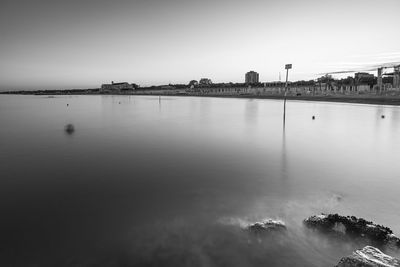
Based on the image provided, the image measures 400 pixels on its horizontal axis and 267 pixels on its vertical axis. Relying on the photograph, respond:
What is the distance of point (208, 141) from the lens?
20.0m

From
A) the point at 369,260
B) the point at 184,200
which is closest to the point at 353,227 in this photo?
the point at 369,260

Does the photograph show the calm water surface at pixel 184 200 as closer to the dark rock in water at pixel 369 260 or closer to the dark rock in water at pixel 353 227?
the dark rock in water at pixel 353 227

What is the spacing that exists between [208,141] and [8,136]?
19.8 metres

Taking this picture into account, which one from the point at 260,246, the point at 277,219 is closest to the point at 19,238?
the point at 260,246

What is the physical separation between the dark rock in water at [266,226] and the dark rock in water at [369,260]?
191cm

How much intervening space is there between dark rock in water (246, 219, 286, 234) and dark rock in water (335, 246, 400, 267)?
1905 mm

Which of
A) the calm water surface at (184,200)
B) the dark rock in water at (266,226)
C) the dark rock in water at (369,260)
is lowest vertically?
the calm water surface at (184,200)

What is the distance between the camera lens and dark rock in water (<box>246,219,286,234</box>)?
6.10 metres

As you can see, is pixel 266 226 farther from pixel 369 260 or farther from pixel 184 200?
pixel 184 200

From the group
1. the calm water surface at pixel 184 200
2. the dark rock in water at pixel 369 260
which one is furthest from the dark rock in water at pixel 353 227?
the dark rock in water at pixel 369 260

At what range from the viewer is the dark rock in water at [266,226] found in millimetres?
6102

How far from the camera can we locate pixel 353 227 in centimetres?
596

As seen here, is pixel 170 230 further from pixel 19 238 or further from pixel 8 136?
pixel 8 136

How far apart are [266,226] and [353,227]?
2.13m
